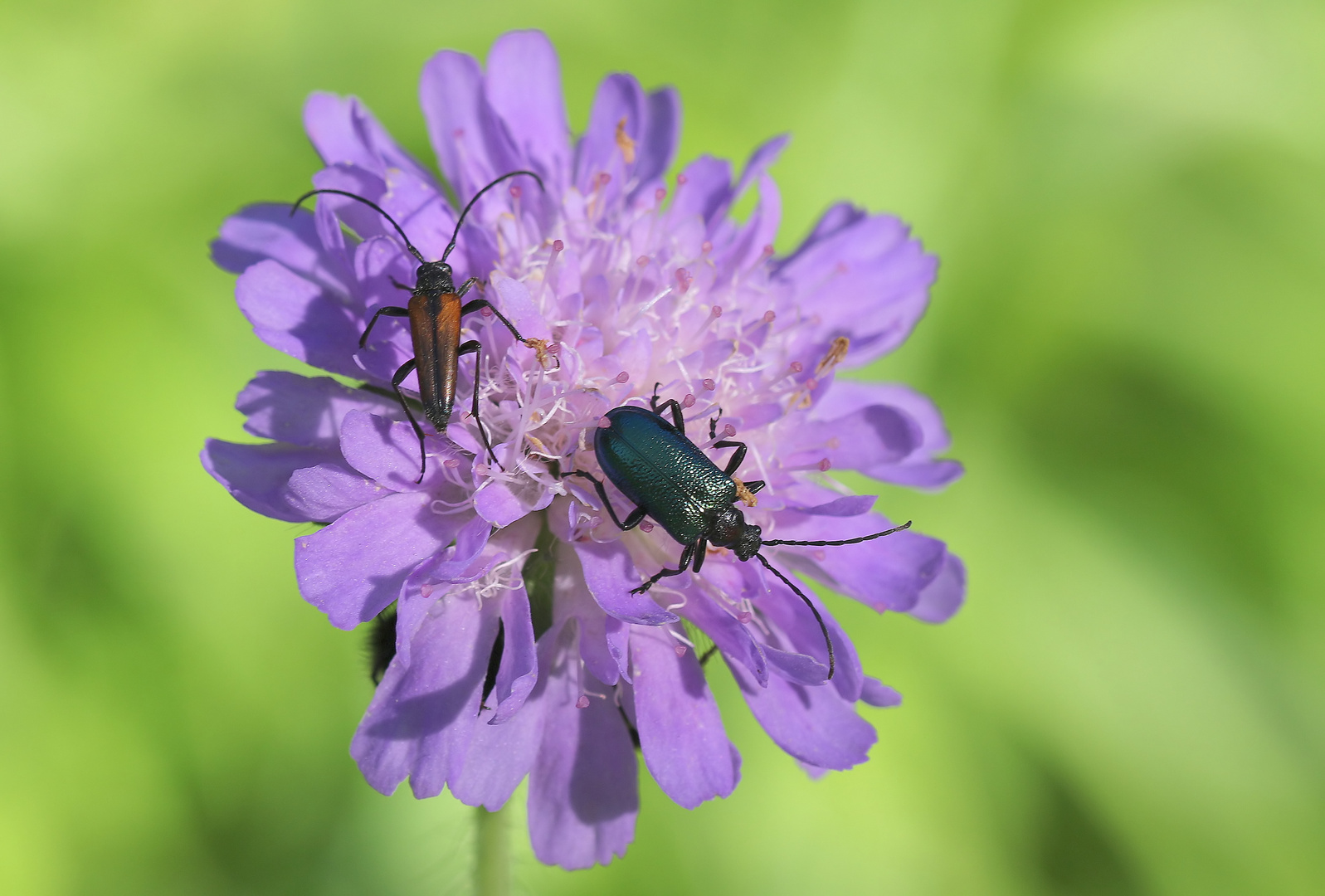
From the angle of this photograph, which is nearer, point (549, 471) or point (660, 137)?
point (549, 471)

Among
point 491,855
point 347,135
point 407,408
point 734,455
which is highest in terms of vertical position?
point 347,135

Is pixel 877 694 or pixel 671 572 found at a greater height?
pixel 671 572

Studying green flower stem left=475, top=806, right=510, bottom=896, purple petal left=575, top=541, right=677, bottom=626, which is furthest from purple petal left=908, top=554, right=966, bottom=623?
green flower stem left=475, top=806, right=510, bottom=896

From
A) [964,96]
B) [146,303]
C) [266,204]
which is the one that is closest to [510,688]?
[266,204]

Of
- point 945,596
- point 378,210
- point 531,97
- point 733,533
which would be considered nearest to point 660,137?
point 531,97

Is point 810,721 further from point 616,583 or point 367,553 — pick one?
point 367,553

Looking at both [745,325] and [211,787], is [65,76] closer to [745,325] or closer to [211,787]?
[211,787]

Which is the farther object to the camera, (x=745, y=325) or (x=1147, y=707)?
Answer: (x=1147, y=707)
